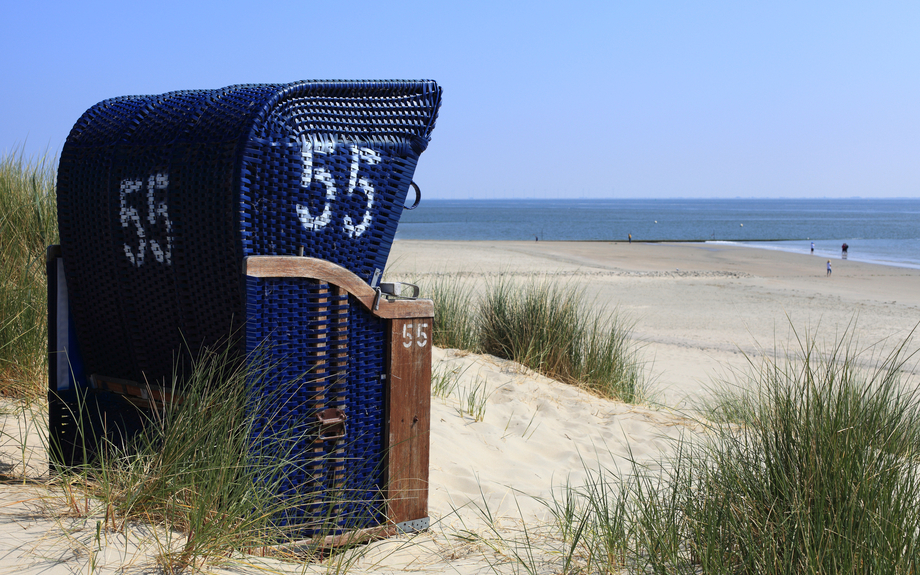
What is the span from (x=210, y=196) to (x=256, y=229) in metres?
0.19

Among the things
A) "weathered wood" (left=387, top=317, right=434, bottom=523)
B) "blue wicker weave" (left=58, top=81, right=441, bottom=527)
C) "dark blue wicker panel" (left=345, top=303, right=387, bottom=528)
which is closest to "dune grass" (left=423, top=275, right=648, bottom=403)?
"weathered wood" (left=387, top=317, right=434, bottom=523)

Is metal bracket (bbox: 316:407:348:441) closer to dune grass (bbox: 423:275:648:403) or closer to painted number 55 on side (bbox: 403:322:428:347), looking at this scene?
painted number 55 on side (bbox: 403:322:428:347)

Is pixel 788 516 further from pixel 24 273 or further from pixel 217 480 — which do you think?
pixel 24 273

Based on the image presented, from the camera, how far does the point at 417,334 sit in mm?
2840

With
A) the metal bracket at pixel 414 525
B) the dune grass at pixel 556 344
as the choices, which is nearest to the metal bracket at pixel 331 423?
the metal bracket at pixel 414 525

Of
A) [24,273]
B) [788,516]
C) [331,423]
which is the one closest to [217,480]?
[331,423]

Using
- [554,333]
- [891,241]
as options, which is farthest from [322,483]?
[891,241]

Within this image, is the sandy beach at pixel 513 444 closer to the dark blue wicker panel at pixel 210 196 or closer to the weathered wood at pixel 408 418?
the weathered wood at pixel 408 418

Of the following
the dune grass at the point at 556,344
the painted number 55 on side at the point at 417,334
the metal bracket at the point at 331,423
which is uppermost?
the painted number 55 on side at the point at 417,334

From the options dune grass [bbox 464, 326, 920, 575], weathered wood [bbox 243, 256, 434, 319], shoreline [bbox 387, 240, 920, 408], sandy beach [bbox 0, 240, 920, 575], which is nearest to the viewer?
dune grass [bbox 464, 326, 920, 575]

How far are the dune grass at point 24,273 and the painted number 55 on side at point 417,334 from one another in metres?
1.98

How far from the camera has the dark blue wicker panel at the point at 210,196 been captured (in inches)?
93.4

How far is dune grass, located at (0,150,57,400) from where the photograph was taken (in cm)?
370

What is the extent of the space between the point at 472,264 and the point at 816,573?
20203 millimetres
